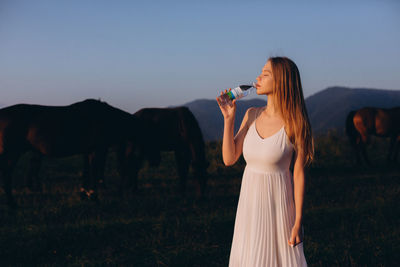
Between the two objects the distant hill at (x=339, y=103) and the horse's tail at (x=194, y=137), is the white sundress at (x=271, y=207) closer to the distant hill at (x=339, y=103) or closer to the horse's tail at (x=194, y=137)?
the horse's tail at (x=194, y=137)

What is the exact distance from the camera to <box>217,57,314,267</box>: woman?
2.44 meters

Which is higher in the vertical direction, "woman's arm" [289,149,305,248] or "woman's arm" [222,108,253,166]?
"woman's arm" [222,108,253,166]

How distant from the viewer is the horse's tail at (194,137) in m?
8.07

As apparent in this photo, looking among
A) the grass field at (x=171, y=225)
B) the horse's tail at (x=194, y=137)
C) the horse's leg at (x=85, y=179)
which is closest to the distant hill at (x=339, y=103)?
the horse's tail at (x=194, y=137)

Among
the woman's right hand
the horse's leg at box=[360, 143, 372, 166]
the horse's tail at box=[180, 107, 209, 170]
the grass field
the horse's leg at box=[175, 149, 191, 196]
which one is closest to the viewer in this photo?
the woman's right hand

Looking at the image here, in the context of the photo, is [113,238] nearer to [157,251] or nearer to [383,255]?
[157,251]

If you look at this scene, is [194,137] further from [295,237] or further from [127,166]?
[295,237]

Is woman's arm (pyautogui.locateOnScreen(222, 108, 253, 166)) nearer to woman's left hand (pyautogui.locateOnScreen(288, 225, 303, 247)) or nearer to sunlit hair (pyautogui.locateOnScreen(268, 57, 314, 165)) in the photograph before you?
sunlit hair (pyautogui.locateOnScreen(268, 57, 314, 165))

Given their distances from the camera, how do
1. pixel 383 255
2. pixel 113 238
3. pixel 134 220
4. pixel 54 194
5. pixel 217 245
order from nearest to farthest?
pixel 383 255 → pixel 217 245 → pixel 113 238 → pixel 134 220 → pixel 54 194

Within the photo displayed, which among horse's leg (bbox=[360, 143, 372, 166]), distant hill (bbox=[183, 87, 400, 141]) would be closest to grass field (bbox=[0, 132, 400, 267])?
horse's leg (bbox=[360, 143, 372, 166])

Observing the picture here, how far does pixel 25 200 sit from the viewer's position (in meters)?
7.49

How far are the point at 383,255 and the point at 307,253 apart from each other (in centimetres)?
101

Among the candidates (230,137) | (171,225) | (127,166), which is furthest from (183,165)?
(230,137)

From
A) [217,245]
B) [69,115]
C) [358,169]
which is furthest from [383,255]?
[358,169]
